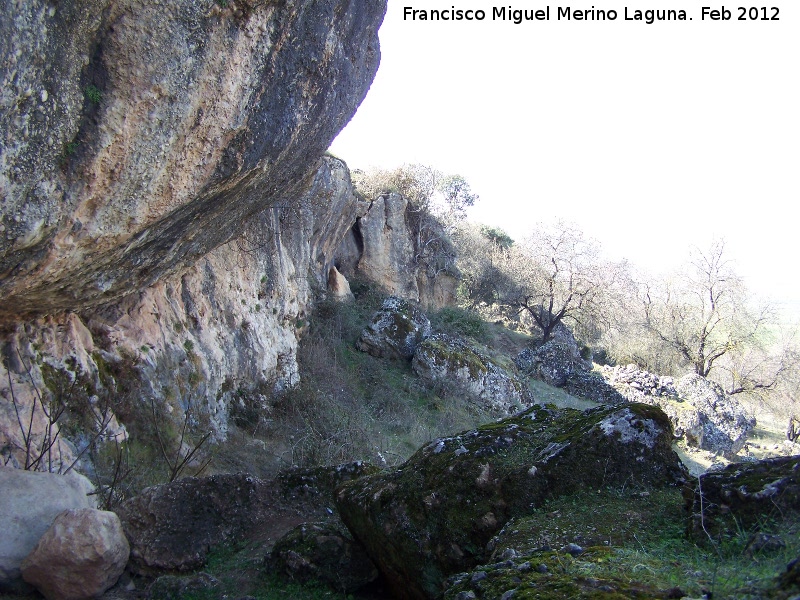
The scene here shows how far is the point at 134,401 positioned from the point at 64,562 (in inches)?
112

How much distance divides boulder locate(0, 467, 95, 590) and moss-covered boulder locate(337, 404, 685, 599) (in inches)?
78.4

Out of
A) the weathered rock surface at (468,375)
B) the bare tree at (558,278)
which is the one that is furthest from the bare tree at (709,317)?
the weathered rock surface at (468,375)

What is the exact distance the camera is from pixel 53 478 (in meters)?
4.39

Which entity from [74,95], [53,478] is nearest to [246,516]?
[53,478]

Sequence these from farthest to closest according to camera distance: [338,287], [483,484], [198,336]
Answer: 1. [338,287]
2. [198,336]
3. [483,484]

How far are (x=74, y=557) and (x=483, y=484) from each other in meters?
2.55

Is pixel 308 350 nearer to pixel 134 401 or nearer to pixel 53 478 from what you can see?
pixel 134 401

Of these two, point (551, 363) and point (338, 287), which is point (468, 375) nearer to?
point (338, 287)

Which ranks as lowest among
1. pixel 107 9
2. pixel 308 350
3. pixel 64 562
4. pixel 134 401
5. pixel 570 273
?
pixel 64 562

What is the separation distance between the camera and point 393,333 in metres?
15.6

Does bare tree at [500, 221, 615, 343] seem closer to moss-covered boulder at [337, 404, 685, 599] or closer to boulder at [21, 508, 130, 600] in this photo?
moss-covered boulder at [337, 404, 685, 599]

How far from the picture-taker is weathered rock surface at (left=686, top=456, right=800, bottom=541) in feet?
8.93

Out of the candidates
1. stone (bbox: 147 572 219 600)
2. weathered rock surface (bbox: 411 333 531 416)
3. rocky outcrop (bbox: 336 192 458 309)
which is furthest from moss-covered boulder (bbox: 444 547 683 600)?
rocky outcrop (bbox: 336 192 458 309)

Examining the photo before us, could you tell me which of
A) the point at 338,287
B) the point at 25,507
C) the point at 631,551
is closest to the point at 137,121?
the point at 25,507
